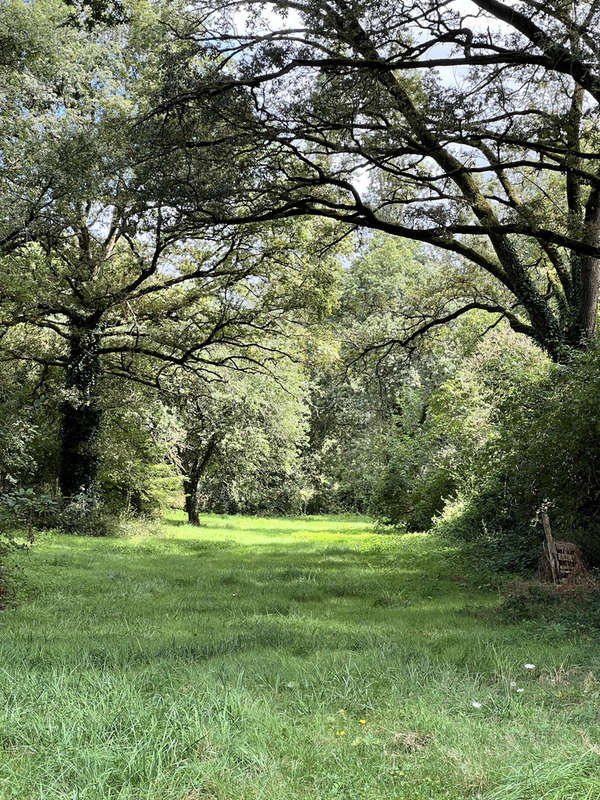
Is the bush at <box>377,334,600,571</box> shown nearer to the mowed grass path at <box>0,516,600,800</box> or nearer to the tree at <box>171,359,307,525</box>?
the mowed grass path at <box>0,516,600,800</box>

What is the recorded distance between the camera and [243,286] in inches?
684

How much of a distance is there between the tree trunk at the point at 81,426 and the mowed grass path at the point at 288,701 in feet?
32.6

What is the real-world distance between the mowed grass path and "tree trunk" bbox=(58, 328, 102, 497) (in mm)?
9951

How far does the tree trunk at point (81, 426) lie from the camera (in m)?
17.8

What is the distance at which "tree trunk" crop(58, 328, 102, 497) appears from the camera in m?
17.8

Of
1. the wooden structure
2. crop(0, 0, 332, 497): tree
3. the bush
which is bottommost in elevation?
the wooden structure

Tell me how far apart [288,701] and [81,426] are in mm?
16082

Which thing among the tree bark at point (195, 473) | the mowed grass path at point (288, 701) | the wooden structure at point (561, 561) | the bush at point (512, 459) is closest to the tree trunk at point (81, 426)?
the tree bark at point (195, 473)

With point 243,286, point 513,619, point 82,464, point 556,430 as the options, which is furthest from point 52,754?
point 82,464

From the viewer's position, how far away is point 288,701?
4070 millimetres

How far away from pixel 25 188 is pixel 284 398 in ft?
48.4

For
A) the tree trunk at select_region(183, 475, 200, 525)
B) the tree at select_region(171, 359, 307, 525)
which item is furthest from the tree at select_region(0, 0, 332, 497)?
the tree trunk at select_region(183, 475, 200, 525)

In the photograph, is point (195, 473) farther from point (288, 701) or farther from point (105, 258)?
point (288, 701)

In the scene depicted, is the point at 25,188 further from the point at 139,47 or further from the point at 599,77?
the point at 599,77
